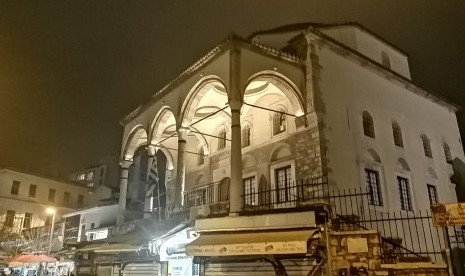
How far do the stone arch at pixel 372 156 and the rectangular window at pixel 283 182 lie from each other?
125 inches

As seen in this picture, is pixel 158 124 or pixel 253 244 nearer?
pixel 253 244

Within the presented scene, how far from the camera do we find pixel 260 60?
13117 millimetres

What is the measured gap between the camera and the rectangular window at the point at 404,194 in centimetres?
1523

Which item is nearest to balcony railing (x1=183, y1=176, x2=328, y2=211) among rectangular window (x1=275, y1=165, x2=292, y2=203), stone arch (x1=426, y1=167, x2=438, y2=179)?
rectangular window (x1=275, y1=165, x2=292, y2=203)

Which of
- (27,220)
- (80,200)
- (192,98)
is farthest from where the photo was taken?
(80,200)

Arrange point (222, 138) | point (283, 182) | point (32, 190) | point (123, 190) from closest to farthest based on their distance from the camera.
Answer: point (283, 182) → point (123, 190) → point (222, 138) → point (32, 190)

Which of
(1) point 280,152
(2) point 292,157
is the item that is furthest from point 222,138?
(2) point 292,157

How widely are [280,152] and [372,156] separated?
373 centimetres

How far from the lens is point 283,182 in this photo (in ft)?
48.3

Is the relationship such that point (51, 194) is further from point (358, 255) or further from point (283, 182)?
point (358, 255)

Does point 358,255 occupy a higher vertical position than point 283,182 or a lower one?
lower

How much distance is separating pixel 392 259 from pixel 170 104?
10.4 metres

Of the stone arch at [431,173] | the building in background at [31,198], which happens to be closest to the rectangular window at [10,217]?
the building in background at [31,198]

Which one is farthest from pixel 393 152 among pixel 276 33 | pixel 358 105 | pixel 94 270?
pixel 94 270
